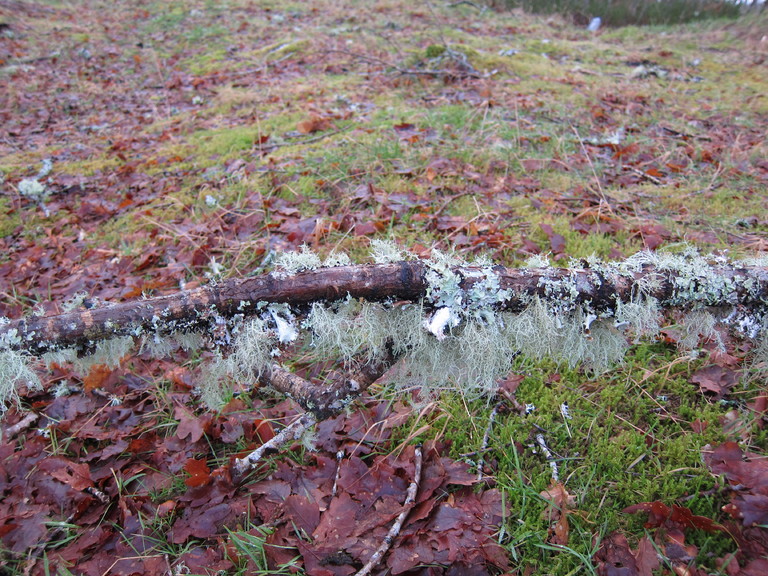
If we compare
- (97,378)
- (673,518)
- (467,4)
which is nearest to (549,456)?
(673,518)

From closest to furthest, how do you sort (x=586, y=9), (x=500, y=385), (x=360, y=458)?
(x=360, y=458)
(x=500, y=385)
(x=586, y=9)

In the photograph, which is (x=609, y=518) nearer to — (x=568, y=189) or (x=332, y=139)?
(x=568, y=189)

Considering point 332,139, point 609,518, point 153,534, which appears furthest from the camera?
point 332,139

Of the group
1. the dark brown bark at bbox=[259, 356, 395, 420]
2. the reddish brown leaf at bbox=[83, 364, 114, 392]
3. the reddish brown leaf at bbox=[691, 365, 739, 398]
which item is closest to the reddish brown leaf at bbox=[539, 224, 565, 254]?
the reddish brown leaf at bbox=[691, 365, 739, 398]

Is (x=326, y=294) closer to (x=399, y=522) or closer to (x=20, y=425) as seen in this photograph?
(x=399, y=522)

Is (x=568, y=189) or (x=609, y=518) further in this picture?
(x=568, y=189)

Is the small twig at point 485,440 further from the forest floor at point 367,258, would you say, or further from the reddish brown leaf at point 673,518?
the reddish brown leaf at point 673,518

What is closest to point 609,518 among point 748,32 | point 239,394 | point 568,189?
point 239,394

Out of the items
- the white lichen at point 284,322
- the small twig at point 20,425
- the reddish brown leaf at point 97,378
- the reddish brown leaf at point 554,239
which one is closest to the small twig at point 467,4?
the reddish brown leaf at point 554,239

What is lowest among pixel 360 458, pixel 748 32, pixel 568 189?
pixel 360 458
